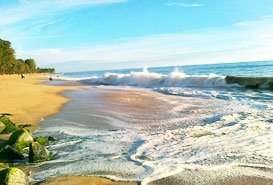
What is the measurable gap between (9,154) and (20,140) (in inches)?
29.0

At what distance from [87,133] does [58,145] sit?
5.12ft

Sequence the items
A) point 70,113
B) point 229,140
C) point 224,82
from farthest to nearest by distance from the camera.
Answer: point 224,82 → point 70,113 → point 229,140

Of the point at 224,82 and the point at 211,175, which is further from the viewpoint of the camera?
the point at 224,82

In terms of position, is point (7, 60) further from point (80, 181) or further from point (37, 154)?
point (80, 181)

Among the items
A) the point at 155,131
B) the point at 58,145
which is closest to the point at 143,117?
the point at 155,131

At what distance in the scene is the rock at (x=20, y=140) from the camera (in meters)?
8.41

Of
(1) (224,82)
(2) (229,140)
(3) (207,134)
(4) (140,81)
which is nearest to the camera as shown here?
(2) (229,140)

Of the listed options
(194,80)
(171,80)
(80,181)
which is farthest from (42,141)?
(171,80)

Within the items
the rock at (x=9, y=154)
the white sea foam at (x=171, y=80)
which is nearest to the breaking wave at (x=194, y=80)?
the white sea foam at (x=171, y=80)

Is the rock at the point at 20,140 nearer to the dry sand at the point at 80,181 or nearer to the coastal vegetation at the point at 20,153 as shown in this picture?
the coastal vegetation at the point at 20,153

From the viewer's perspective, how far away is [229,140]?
340 inches

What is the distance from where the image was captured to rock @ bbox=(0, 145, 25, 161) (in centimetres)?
777

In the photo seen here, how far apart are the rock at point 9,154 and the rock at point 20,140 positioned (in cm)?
44

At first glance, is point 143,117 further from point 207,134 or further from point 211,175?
point 211,175
